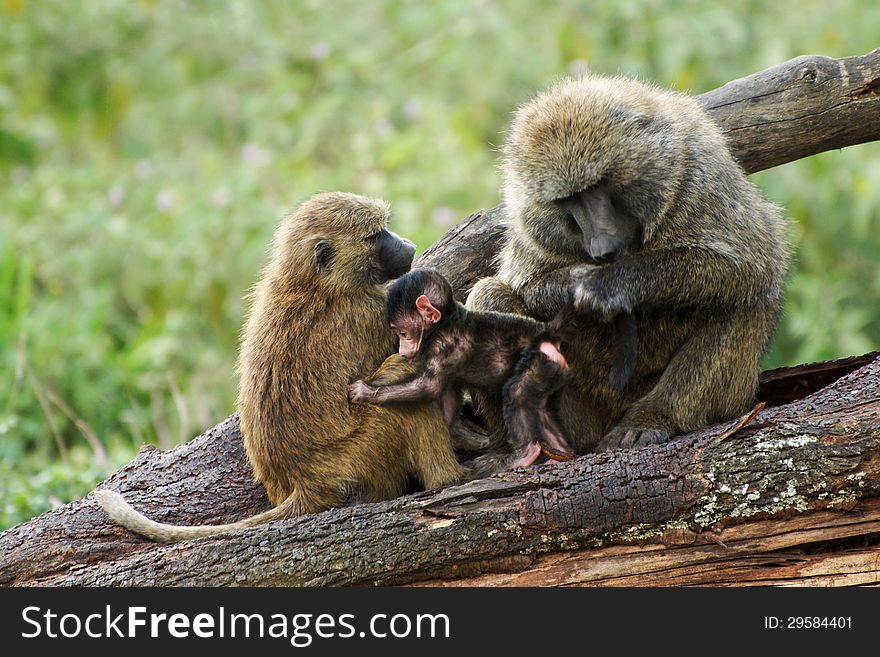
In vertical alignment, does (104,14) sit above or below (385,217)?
above

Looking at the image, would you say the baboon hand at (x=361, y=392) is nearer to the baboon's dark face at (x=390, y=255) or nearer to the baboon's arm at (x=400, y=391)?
the baboon's arm at (x=400, y=391)

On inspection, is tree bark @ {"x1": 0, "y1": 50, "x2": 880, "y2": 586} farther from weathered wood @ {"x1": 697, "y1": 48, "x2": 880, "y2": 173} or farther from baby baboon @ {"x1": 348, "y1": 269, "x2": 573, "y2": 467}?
weathered wood @ {"x1": 697, "y1": 48, "x2": 880, "y2": 173}

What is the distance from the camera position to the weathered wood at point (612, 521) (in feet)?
10.5

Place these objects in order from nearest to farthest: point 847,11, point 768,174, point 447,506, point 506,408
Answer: point 447,506, point 506,408, point 768,174, point 847,11

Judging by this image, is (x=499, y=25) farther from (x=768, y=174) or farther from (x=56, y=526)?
(x=56, y=526)

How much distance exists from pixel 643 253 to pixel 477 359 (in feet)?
2.29

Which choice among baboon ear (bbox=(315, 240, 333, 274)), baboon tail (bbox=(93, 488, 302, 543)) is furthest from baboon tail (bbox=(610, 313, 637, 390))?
baboon tail (bbox=(93, 488, 302, 543))

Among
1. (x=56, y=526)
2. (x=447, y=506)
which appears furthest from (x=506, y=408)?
(x=56, y=526)

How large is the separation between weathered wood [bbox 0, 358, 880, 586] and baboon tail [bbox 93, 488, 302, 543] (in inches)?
6.7

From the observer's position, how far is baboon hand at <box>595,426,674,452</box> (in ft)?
12.2

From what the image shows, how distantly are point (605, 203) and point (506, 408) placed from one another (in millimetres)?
817

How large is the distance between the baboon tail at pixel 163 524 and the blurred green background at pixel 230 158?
1.25 metres

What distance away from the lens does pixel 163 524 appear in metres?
3.78

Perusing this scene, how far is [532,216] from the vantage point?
395 centimetres
